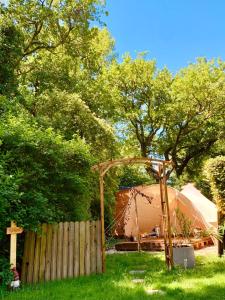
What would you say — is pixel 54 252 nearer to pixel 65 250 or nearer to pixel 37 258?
pixel 65 250

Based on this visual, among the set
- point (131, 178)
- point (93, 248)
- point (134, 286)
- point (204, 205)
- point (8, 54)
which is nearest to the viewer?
point (134, 286)

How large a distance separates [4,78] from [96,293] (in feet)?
29.5

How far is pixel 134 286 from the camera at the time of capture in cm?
616

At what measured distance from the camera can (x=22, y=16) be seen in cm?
1502

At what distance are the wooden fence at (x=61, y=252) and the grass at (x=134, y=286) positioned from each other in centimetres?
36

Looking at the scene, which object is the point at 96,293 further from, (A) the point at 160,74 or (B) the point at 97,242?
(A) the point at 160,74

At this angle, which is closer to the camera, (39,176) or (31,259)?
(31,259)

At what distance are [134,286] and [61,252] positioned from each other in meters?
1.79

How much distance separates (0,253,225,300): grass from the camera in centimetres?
546

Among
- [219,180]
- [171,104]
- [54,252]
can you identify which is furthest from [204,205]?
[54,252]

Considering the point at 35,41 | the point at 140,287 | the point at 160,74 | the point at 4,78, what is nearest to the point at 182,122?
the point at 160,74

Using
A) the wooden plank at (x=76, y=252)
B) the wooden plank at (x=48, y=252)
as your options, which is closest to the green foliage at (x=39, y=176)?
the wooden plank at (x=48, y=252)

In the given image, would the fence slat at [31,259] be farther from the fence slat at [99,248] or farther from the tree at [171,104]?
the tree at [171,104]

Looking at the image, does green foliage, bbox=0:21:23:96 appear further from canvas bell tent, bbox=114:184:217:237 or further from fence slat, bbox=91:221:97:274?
fence slat, bbox=91:221:97:274
